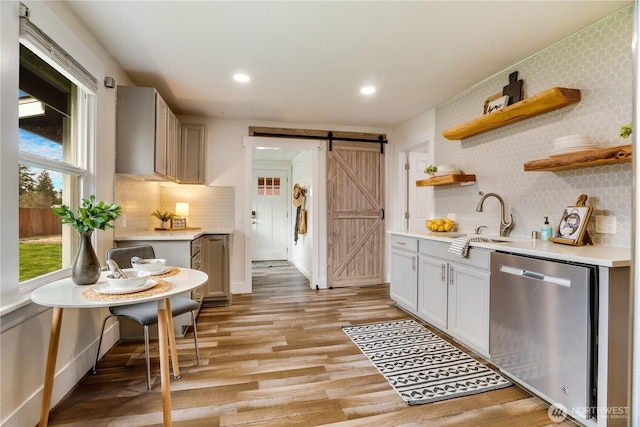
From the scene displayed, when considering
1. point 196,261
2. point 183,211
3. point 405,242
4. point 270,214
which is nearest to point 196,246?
point 196,261

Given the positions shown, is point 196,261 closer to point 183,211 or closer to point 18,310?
point 183,211

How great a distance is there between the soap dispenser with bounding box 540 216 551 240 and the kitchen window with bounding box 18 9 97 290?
3.42m

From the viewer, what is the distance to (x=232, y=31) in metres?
2.26

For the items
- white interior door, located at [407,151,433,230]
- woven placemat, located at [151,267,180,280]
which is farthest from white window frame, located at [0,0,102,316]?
white interior door, located at [407,151,433,230]

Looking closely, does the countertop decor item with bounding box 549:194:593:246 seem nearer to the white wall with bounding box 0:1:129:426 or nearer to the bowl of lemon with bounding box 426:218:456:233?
the bowl of lemon with bounding box 426:218:456:233

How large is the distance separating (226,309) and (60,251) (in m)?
1.86

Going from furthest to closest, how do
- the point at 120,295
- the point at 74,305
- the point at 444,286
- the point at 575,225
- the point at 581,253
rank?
the point at 444,286 < the point at 575,225 < the point at 581,253 < the point at 120,295 < the point at 74,305

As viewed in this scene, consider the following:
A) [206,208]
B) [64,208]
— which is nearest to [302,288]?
[206,208]

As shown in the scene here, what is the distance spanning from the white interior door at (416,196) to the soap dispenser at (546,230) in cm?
229

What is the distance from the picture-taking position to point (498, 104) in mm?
2797

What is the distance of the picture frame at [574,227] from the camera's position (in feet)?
6.64

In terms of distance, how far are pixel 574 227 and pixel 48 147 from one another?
3475mm

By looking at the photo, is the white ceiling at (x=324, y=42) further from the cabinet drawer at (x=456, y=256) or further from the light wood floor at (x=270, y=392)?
the light wood floor at (x=270, y=392)

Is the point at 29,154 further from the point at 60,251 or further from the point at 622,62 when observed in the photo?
the point at 622,62
